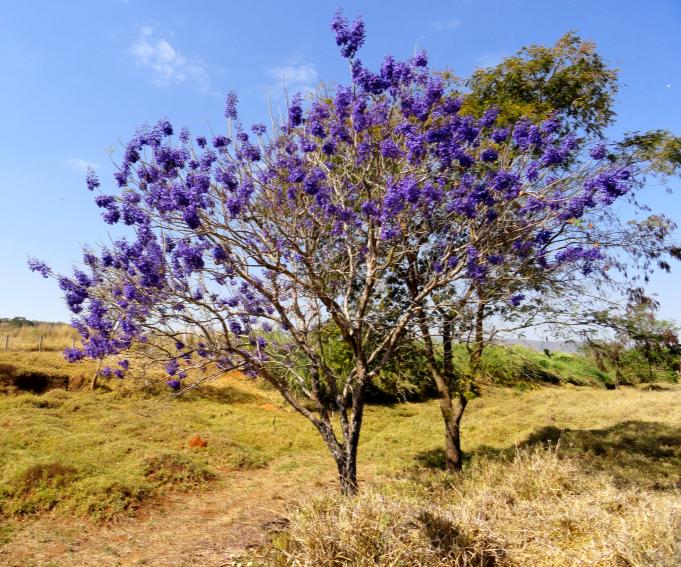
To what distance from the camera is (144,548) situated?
7441 mm

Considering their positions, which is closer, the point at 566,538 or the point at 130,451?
the point at 566,538

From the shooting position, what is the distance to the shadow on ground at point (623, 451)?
965 centimetres

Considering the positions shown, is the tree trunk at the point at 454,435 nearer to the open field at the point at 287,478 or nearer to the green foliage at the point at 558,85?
the open field at the point at 287,478

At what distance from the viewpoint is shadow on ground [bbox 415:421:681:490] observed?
9.65 metres

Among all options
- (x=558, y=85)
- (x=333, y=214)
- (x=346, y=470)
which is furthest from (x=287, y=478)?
(x=558, y=85)

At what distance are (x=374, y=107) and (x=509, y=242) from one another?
132 inches

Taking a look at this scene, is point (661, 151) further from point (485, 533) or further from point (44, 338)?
point (44, 338)

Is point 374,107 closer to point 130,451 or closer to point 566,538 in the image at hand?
point 566,538

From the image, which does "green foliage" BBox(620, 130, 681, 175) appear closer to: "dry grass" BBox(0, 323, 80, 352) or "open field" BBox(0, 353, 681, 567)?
"open field" BBox(0, 353, 681, 567)

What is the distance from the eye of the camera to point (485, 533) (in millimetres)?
5234

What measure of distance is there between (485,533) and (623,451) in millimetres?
8444

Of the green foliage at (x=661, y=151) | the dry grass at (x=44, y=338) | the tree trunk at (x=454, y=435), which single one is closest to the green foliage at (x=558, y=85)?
the green foliage at (x=661, y=151)

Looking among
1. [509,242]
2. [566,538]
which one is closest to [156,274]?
[509,242]

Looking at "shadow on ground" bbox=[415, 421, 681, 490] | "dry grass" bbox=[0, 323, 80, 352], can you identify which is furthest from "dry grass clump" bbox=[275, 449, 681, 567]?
"dry grass" bbox=[0, 323, 80, 352]
